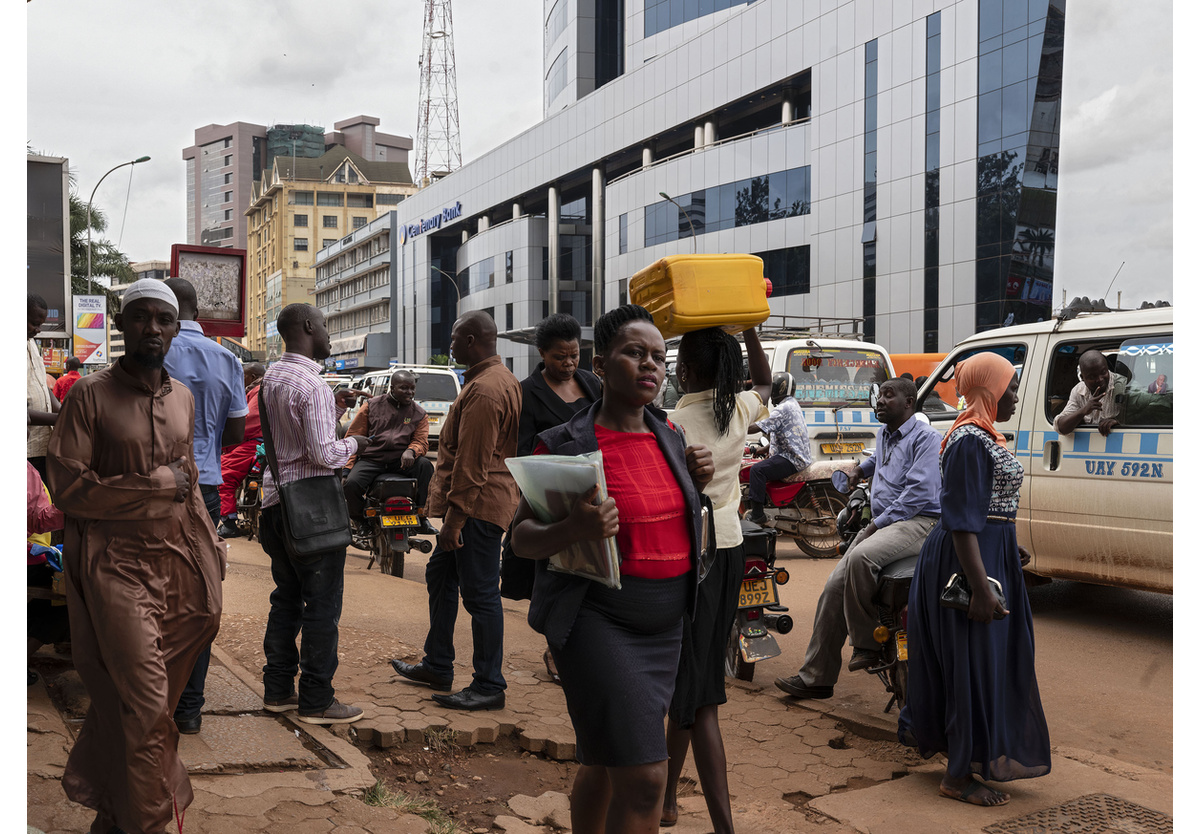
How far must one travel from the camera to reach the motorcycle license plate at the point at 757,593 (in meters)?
5.26

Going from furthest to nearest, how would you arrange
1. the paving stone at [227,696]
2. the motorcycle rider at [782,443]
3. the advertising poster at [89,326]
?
the advertising poster at [89,326], the motorcycle rider at [782,443], the paving stone at [227,696]

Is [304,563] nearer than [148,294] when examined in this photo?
No

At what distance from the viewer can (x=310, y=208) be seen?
105 metres

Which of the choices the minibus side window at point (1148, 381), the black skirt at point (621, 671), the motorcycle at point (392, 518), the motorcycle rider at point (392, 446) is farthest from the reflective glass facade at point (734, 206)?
the black skirt at point (621, 671)

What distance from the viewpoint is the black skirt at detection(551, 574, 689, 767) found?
259 cm

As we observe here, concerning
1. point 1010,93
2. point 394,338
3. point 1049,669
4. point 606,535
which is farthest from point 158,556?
point 394,338

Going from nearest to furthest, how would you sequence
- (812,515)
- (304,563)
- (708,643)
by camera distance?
(708,643), (304,563), (812,515)

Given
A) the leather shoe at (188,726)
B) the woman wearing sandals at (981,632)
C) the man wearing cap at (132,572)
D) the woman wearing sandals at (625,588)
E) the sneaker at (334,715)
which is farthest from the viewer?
the sneaker at (334,715)

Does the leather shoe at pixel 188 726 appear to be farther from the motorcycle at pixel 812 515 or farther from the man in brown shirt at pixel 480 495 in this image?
the motorcycle at pixel 812 515

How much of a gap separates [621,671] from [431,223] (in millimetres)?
63266

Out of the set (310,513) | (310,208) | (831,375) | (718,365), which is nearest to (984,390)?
(718,365)

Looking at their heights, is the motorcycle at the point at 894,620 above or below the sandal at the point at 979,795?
above

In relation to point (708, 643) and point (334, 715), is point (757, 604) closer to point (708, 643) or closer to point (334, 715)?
point (708, 643)

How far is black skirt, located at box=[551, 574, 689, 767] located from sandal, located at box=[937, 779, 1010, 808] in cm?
178
